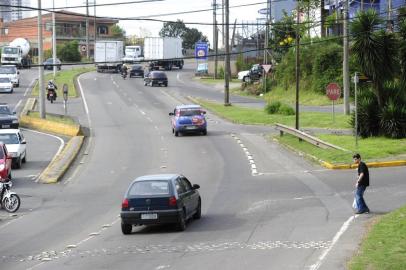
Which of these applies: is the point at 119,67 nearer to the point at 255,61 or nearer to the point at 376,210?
the point at 255,61

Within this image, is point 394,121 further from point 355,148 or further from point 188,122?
point 188,122

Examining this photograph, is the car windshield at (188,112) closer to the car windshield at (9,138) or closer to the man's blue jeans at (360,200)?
the car windshield at (9,138)

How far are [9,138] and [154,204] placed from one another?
1796 centimetres

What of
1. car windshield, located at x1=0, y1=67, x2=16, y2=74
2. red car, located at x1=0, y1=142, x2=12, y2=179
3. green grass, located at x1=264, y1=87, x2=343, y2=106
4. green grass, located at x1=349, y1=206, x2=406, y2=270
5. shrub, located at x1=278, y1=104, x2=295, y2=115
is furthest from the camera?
car windshield, located at x1=0, y1=67, x2=16, y2=74

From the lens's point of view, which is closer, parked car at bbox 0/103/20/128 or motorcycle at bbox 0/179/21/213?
motorcycle at bbox 0/179/21/213

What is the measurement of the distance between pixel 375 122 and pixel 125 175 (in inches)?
477

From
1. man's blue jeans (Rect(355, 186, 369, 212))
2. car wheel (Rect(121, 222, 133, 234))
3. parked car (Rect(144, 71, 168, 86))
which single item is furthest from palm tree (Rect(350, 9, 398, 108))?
parked car (Rect(144, 71, 168, 86))

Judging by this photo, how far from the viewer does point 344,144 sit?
118 feet

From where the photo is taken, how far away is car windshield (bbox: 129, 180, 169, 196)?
20.1 metres

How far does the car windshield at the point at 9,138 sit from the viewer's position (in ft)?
118

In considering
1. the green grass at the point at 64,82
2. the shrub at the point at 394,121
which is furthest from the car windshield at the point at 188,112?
the green grass at the point at 64,82

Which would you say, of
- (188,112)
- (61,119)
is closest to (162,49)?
Answer: (61,119)

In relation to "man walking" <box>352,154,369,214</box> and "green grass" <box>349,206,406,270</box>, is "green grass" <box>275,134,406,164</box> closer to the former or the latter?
"man walking" <box>352,154,369,214</box>

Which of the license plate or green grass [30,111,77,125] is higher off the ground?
green grass [30,111,77,125]
